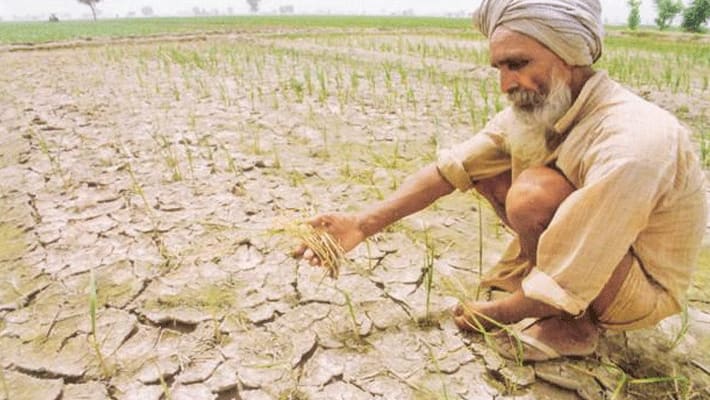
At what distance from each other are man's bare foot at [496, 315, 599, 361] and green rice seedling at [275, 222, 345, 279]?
22.6 inches

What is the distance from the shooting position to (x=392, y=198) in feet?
5.32

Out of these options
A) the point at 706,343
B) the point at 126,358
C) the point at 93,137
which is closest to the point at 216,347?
the point at 126,358

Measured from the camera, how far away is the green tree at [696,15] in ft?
94.3

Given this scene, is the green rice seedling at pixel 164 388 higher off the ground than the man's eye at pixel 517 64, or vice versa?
the man's eye at pixel 517 64

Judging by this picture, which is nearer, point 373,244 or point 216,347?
point 216,347

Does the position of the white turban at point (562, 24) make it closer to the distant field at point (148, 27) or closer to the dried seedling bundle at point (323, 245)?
the dried seedling bundle at point (323, 245)

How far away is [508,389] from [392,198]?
0.70m

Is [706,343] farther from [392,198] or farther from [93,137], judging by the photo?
[93,137]

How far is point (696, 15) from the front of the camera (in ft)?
96.5

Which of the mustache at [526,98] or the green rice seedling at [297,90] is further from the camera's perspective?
the green rice seedling at [297,90]

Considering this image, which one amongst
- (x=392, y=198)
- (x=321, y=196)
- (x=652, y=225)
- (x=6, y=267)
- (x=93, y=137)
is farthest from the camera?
(x=93, y=137)

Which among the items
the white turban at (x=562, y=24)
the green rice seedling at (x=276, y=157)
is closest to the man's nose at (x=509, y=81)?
the white turban at (x=562, y=24)

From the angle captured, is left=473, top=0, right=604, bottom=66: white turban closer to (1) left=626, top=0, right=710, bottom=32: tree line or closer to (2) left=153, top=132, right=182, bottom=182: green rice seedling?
(2) left=153, top=132, right=182, bottom=182: green rice seedling

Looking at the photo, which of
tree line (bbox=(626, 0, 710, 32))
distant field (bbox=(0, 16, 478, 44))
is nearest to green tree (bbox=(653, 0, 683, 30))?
tree line (bbox=(626, 0, 710, 32))
